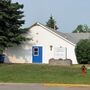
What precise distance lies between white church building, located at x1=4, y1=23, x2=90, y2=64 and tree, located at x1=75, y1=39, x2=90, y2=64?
1.46 meters

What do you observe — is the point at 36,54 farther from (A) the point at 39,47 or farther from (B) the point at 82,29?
(B) the point at 82,29

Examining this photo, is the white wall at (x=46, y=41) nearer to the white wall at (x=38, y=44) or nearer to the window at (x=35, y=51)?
the white wall at (x=38, y=44)

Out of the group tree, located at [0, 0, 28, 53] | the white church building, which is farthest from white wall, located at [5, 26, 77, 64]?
tree, located at [0, 0, 28, 53]

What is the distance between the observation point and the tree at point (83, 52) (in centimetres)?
4134

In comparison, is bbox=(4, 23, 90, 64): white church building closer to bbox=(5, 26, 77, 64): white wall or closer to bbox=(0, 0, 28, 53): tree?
bbox=(5, 26, 77, 64): white wall

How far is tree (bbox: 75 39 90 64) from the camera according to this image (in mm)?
41344

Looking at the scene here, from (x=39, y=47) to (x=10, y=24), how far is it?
170 inches

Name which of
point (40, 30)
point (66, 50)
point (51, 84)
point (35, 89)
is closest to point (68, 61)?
point (66, 50)

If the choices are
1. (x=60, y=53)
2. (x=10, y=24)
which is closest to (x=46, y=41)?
(x=60, y=53)

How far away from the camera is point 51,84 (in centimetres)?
2183

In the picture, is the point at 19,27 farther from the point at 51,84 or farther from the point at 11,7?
the point at 51,84

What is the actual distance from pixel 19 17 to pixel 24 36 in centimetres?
235

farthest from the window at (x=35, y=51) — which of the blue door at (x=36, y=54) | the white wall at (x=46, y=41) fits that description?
the white wall at (x=46, y=41)

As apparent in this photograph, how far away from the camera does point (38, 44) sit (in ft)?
147
